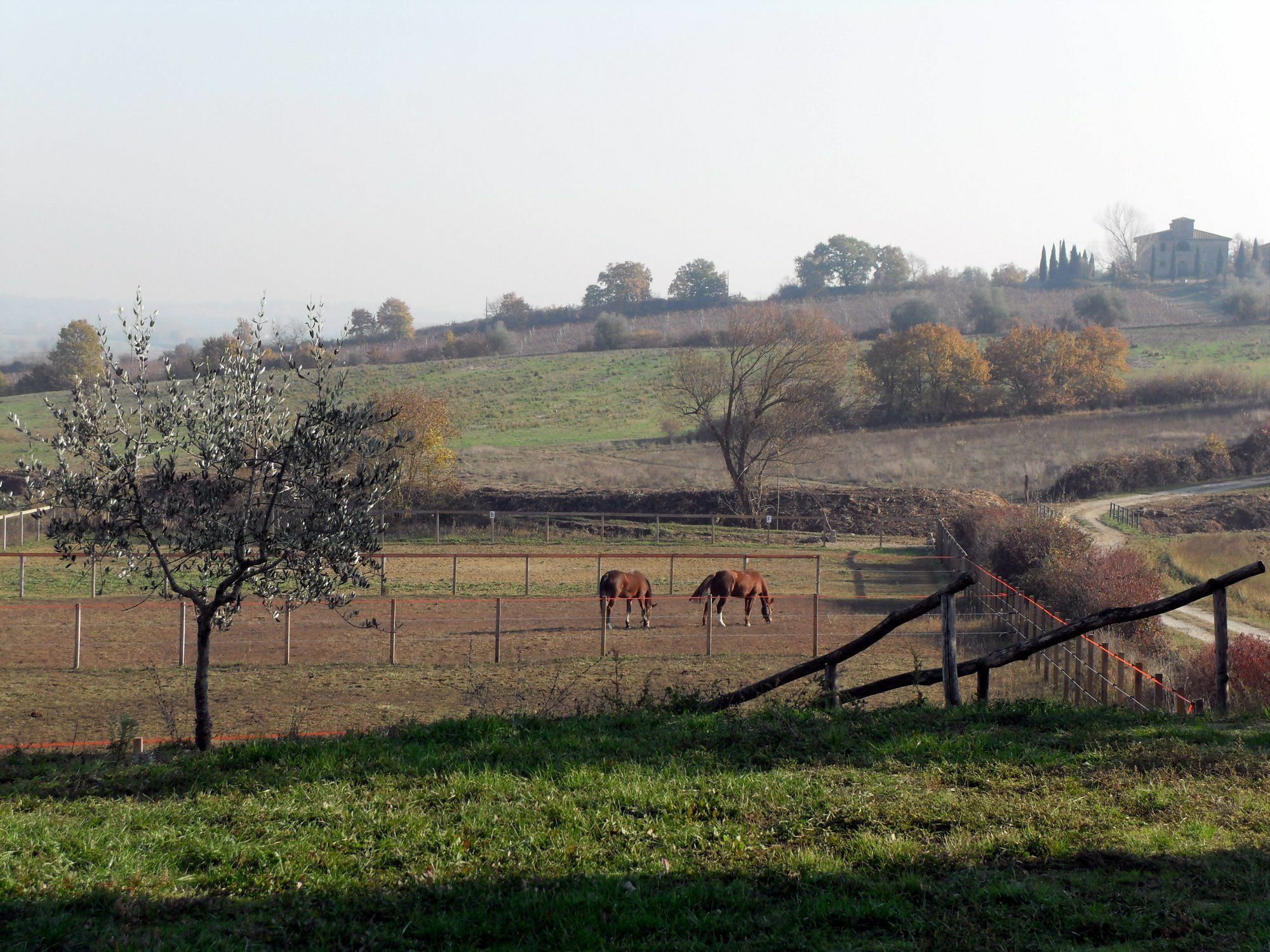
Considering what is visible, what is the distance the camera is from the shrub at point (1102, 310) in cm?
11094

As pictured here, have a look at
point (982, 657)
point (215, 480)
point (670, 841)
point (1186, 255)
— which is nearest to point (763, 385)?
point (982, 657)

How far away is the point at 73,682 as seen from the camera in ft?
57.2

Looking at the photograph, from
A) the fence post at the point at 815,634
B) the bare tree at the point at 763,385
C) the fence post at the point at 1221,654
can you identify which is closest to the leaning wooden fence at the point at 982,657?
the fence post at the point at 1221,654

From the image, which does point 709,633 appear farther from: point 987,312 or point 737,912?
point 987,312

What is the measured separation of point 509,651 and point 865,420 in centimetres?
5803

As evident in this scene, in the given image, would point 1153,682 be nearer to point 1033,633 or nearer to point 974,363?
point 1033,633

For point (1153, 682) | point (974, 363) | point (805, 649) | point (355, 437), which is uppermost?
point (974, 363)

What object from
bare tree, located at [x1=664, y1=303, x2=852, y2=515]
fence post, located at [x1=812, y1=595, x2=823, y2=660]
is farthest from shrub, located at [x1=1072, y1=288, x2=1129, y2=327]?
fence post, located at [x1=812, y1=595, x2=823, y2=660]

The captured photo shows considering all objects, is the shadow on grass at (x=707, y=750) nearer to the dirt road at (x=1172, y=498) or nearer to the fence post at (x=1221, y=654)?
the fence post at (x=1221, y=654)

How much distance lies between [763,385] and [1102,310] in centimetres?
7430

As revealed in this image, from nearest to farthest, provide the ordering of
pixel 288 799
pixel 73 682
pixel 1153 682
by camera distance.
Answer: pixel 288 799, pixel 1153 682, pixel 73 682

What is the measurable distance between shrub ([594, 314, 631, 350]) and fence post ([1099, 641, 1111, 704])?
4137 inches

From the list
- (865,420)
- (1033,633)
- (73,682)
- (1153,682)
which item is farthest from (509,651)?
(865,420)

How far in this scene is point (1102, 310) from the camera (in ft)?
367
